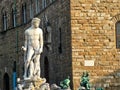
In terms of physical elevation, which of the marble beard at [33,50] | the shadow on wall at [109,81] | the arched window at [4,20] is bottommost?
the shadow on wall at [109,81]

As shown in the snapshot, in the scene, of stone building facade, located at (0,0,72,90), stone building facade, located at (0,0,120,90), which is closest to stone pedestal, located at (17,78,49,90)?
stone building facade, located at (0,0,120,90)

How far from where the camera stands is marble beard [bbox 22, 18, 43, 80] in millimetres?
20312

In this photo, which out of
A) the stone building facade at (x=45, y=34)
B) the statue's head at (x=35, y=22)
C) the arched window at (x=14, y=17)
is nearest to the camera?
the statue's head at (x=35, y=22)

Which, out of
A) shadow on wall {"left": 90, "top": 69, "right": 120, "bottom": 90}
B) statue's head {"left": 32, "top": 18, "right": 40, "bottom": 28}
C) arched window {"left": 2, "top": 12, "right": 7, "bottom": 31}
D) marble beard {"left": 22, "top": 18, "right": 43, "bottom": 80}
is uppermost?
arched window {"left": 2, "top": 12, "right": 7, "bottom": 31}

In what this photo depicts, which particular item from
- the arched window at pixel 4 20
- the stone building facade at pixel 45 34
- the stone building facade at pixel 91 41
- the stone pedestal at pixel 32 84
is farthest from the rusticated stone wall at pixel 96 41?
the arched window at pixel 4 20

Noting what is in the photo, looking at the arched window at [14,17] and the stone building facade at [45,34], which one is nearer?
the stone building facade at [45,34]

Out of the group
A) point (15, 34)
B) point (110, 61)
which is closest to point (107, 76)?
point (110, 61)

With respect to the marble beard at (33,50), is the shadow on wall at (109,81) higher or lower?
lower

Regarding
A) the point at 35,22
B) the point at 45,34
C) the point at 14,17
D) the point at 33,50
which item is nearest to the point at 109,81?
the point at 33,50

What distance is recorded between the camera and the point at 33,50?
2059cm

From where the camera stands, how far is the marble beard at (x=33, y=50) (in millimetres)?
20312

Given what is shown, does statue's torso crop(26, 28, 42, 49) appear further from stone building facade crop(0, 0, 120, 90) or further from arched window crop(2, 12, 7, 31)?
arched window crop(2, 12, 7, 31)

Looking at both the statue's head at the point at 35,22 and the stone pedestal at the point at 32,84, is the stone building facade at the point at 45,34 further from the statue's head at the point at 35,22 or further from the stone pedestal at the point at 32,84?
the stone pedestal at the point at 32,84

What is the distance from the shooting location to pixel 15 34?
37.9m
